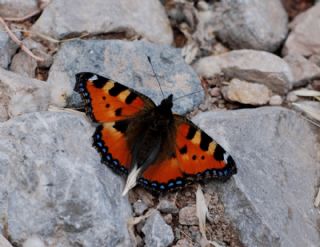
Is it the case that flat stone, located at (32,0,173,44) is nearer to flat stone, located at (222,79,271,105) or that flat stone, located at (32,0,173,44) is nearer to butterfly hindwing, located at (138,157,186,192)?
flat stone, located at (222,79,271,105)

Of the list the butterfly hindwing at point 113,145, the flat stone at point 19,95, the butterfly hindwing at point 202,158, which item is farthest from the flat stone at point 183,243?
the flat stone at point 19,95

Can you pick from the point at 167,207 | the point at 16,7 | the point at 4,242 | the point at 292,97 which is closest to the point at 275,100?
the point at 292,97

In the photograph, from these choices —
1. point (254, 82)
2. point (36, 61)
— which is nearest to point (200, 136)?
point (254, 82)

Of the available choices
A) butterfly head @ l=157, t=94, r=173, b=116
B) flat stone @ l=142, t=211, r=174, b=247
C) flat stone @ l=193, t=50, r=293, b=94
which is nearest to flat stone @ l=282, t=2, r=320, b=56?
flat stone @ l=193, t=50, r=293, b=94

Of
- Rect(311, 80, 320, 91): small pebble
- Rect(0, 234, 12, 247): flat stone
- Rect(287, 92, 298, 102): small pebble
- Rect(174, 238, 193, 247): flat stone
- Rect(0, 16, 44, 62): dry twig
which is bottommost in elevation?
Rect(174, 238, 193, 247): flat stone

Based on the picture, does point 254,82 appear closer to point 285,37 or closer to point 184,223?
point 285,37

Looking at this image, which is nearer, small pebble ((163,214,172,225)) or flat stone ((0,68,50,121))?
small pebble ((163,214,172,225))

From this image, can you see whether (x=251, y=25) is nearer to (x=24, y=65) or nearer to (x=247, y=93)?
(x=247, y=93)

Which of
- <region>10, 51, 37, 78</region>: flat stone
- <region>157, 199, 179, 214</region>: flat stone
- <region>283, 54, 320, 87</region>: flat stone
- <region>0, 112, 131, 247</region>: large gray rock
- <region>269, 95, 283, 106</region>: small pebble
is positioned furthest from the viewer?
<region>283, 54, 320, 87</region>: flat stone
